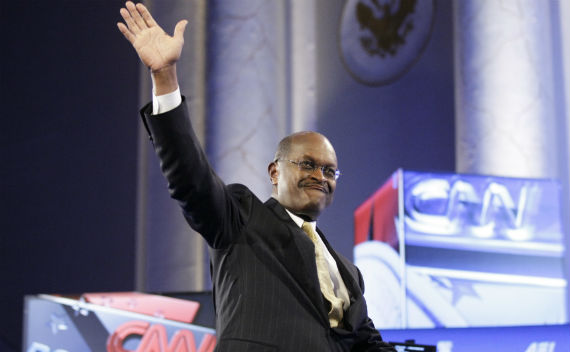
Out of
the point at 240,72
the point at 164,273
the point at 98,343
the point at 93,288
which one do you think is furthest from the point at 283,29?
the point at 98,343

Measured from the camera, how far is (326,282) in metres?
1.96

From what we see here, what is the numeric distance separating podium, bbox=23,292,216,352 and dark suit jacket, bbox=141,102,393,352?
1.53 metres

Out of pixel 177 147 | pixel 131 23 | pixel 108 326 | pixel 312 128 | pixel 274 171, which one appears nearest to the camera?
pixel 177 147

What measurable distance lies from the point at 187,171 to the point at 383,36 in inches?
191

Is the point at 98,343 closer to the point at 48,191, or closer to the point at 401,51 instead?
the point at 48,191

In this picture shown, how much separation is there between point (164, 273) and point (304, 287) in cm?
422

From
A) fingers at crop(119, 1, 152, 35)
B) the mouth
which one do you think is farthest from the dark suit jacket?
fingers at crop(119, 1, 152, 35)

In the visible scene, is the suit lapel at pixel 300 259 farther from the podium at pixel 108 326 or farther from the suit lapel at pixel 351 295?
the podium at pixel 108 326

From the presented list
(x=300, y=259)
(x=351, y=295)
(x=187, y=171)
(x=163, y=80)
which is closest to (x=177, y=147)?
(x=187, y=171)

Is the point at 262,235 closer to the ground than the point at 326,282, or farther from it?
farther from it

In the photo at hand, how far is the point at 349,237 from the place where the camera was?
6.38 meters

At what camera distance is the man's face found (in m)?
2.02

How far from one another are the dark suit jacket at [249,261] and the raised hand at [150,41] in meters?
0.11

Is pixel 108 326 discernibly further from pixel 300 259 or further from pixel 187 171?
pixel 187 171
